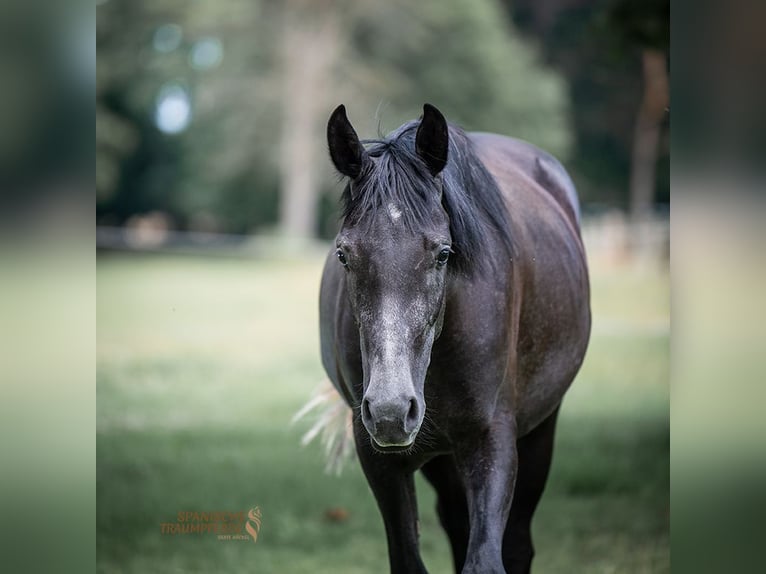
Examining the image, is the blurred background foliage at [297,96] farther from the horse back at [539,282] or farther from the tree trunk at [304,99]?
the horse back at [539,282]

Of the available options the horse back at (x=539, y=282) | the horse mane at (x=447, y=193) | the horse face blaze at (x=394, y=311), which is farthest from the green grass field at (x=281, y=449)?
the horse face blaze at (x=394, y=311)

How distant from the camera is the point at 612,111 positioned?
8773 mm

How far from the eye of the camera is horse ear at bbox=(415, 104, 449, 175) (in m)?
2.54

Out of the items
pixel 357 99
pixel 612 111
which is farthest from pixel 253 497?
pixel 357 99

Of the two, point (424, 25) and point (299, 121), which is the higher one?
point (424, 25)

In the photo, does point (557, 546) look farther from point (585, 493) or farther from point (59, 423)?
point (59, 423)

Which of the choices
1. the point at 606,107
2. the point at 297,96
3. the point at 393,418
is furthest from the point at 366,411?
the point at 297,96

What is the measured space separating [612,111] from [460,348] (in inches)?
261

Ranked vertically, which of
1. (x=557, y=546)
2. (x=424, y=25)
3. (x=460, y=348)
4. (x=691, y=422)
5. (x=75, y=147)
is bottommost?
(x=557, y=546)

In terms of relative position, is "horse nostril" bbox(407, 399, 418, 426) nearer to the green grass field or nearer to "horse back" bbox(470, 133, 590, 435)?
"horse back" bbox(470, 133, 590, 435)

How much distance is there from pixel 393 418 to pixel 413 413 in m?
0.08

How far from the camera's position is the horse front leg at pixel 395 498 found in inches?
116

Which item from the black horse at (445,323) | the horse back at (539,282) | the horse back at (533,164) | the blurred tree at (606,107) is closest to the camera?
the black horse at (445,323)

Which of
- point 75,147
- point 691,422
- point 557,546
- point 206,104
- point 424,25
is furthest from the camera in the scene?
point 206,104
